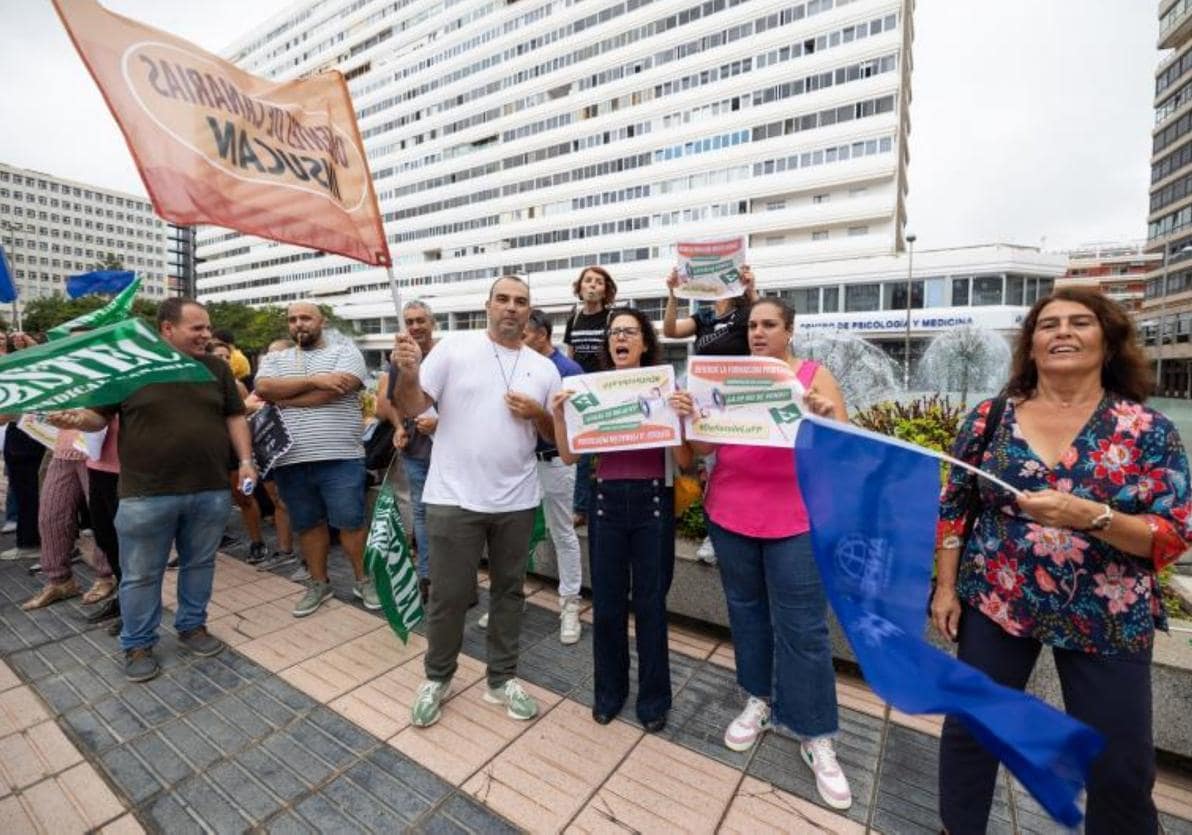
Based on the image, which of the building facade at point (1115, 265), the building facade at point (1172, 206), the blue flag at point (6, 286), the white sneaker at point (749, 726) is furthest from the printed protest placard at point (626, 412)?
the building facade at point (1115, 265)

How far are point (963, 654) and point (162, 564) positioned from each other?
4323 millimetres

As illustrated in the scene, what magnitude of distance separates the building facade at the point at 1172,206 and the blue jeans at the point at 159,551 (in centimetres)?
7017

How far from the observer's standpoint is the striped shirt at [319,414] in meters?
4.16

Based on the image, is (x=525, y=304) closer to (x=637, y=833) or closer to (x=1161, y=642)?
(x=637, y=833)

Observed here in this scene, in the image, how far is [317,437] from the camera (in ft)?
13.7

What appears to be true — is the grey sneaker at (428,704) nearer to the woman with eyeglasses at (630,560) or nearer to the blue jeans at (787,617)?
the woman with eyeglasses at (630,560)

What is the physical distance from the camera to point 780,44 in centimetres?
4269

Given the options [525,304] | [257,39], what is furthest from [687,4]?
[257,39]

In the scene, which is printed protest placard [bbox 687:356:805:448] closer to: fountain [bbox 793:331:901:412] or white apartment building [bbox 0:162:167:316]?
fountain [bbox 793:331:901:412]

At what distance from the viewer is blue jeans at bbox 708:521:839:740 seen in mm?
2590

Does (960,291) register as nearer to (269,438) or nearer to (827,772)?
(827,772)

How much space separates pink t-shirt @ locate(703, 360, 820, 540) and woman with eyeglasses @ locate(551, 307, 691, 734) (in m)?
0.30

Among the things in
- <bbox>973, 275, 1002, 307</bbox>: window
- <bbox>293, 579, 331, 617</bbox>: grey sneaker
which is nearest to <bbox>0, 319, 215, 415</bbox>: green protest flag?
<bbox>293, 579, 331, 617</bbox>: grey sneaker

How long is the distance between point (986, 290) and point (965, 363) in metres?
15.0
